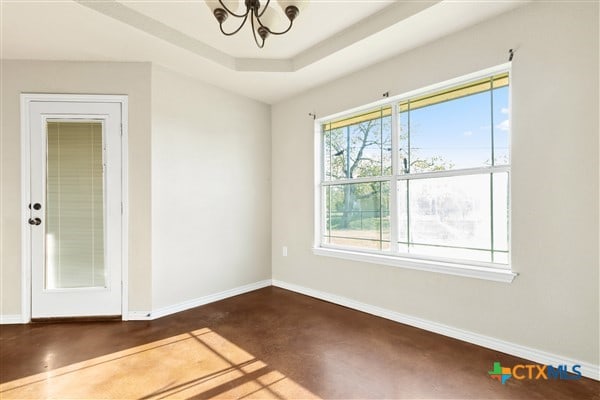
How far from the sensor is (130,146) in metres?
2.82

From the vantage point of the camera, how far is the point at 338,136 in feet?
11.3

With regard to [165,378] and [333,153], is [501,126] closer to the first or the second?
[333,153]

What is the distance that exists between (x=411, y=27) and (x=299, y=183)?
2043mm

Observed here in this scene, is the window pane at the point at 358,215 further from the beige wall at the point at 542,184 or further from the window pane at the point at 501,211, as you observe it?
the window pane at the point at 501,211

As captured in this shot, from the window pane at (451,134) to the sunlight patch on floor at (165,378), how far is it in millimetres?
2107

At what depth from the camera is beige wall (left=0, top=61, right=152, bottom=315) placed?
271 centimetres

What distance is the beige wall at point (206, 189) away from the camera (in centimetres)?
295

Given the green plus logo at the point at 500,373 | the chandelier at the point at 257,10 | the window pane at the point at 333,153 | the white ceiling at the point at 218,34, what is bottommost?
the green plus logo at the point at 500,373

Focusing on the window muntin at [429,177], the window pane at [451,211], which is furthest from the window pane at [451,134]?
the window pane at [451,211]

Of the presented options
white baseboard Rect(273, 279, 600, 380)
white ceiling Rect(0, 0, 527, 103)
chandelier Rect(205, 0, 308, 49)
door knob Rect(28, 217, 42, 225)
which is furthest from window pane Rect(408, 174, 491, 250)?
door knob Rect(28, 217, 42, 225)

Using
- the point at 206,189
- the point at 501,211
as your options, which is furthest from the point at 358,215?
the point at 206,189

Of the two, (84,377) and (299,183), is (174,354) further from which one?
(299,183)

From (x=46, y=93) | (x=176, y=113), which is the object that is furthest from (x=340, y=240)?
(x=46, y=93)

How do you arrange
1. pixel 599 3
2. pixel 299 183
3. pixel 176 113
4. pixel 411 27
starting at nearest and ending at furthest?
pixel 599 3
pixel 411 27
pixel 176 113
pixel 299 183
